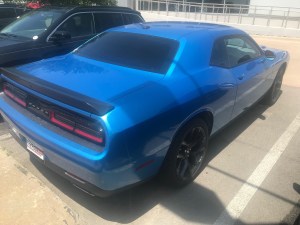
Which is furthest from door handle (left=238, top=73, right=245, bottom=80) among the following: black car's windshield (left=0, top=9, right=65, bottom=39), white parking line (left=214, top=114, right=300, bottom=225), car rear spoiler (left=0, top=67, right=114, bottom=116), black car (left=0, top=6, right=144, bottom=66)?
black car's windshield (left=0, top=9, right=65, bottom=39)

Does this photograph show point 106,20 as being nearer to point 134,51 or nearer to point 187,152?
point 134,51

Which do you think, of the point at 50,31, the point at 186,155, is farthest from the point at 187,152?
the point at 50,31

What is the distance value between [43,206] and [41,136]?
745 millimetres

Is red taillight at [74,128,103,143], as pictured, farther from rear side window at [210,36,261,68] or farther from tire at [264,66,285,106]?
tire at [264,66,285,106]

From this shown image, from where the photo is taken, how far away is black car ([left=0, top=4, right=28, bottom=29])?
8.09 m

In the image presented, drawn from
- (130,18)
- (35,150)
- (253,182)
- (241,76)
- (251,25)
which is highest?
(130,18)

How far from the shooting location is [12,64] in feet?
16.5

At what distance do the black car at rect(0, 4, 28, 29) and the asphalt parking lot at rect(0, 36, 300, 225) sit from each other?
4769mm

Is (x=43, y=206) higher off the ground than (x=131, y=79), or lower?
lower

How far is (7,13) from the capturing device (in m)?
8.20

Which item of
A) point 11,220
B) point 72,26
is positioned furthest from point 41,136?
point 72,26

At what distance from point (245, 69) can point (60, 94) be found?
263 centimetres

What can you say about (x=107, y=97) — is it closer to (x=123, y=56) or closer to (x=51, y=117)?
(x=51, y=117)

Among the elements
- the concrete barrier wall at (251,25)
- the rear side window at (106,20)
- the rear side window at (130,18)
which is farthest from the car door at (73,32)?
the concrete barrier wall at (251,25)
